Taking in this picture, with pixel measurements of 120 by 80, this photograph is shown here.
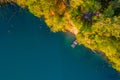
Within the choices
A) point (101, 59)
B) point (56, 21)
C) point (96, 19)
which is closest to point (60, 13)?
point (56, 21)

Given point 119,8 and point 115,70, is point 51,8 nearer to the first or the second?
point 119,8

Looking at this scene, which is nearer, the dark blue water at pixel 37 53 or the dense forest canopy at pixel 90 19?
the dense forest canopy at pixel 90 19

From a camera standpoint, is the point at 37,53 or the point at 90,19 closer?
the point at 90,19

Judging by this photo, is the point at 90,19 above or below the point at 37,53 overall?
below

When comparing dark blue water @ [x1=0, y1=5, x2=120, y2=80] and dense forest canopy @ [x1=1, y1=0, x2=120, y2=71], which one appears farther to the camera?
dark blue water @ [x1=0, y1=5, x2=120, y2=80]
